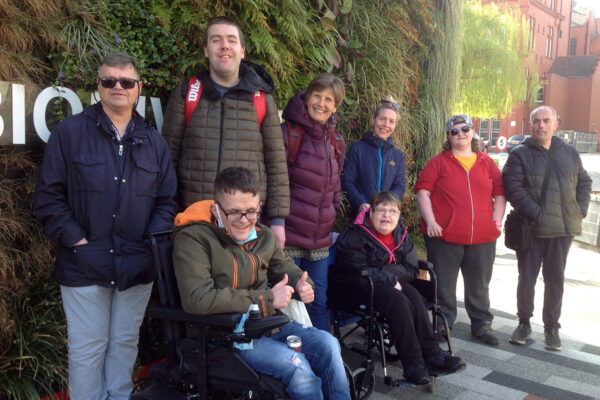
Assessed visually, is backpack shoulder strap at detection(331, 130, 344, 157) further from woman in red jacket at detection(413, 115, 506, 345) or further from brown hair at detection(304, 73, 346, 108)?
woman in red jacket at detection(413, 115, 506, 345)

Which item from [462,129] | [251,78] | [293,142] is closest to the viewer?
[251,78]

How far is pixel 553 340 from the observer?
486 centimetres

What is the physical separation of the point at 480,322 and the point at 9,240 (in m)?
3.93

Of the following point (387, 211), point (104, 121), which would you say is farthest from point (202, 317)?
point (387, 211)

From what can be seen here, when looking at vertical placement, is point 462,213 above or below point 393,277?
above

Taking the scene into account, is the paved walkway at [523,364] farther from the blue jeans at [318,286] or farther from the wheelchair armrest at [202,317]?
the wheelchair armrest at [202,317]

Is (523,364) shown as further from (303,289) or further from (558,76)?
(558,76)

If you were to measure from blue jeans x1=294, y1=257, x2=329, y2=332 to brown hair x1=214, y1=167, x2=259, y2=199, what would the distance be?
4.24 feet

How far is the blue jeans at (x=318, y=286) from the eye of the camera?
402cm

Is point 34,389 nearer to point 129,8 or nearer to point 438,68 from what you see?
point 129,8

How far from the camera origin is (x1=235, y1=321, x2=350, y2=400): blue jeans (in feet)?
8.40

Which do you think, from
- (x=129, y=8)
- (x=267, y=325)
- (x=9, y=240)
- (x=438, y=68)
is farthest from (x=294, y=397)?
(x=438, y=68)

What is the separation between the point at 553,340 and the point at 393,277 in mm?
1976

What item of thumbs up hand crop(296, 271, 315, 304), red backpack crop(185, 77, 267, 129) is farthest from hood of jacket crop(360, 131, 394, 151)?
thumbs up hand crop(296, 271, 315, 304)
